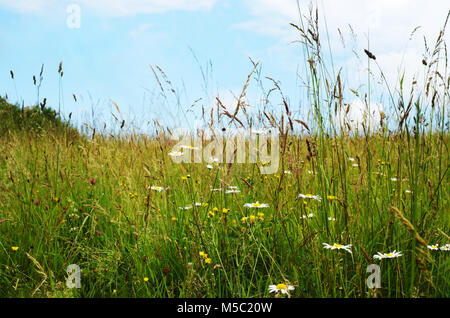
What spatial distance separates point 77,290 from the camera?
1.71m

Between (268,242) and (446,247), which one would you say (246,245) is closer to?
(268,242)

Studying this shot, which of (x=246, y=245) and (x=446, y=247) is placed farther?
Result: (x=246, y=245)

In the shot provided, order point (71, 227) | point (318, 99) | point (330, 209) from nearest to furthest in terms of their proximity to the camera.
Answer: point (318, 99) → point (330, 209) → point (71, 227)

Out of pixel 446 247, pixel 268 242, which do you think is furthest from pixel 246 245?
pixel 446 247

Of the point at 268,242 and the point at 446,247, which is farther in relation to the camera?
the point at 268,242

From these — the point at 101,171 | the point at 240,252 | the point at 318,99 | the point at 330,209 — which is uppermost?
the point at 318,99

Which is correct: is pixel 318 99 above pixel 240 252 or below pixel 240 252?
above

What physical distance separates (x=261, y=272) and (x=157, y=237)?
591mm
